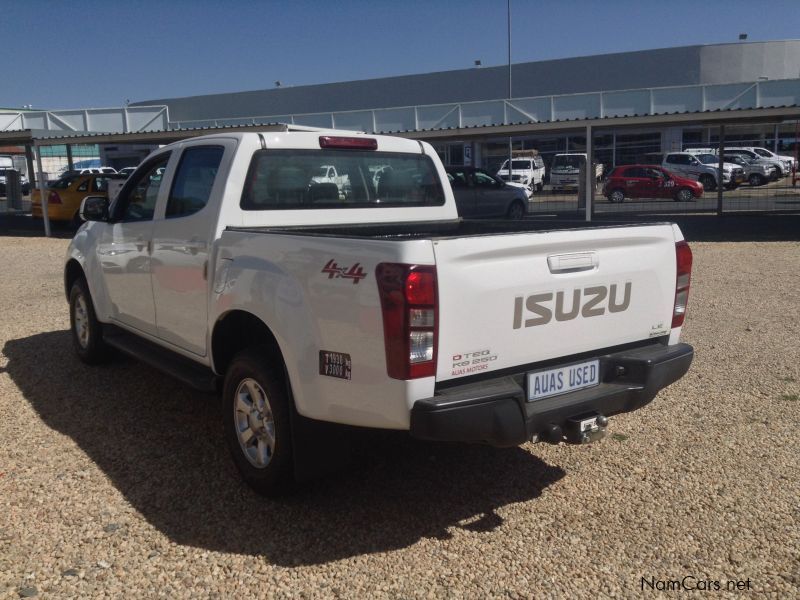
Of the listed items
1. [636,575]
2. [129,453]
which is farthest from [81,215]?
[636,575]

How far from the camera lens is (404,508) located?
13.0 feet

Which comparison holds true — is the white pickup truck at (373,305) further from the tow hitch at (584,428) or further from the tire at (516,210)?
the tire at (516,210)

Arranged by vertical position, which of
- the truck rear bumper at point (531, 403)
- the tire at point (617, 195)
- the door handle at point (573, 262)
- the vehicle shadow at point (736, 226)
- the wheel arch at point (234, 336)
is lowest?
the vehicle shadow at point (736, 226)

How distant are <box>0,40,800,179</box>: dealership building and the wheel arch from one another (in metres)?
9.40

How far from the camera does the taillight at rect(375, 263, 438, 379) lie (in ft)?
10.1

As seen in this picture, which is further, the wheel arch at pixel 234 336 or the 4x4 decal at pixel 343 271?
the wheel arch at pixel 234 336

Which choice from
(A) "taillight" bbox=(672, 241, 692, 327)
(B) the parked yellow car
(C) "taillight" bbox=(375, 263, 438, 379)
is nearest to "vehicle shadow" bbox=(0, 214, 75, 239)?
(B) the parked yellow car

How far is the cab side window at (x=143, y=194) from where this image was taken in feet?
17.4

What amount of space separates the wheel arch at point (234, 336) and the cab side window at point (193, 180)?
784 mm

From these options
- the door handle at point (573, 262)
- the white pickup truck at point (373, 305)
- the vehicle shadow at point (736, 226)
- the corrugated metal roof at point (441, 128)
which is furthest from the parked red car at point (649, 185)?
the door handle at point (573, 262)

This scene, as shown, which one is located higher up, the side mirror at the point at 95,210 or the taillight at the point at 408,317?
the side mirror at the point at 95,210

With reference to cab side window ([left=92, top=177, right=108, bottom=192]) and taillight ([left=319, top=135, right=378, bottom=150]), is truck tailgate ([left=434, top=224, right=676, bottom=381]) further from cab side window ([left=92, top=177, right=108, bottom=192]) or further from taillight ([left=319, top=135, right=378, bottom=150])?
cab side window ([left=92, top=177, right=108, bottom=192])

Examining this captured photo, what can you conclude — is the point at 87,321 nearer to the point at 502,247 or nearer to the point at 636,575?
the point at 502,247

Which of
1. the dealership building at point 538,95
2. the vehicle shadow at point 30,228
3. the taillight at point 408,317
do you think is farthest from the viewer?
Answer: the dealership building at point 538,95
